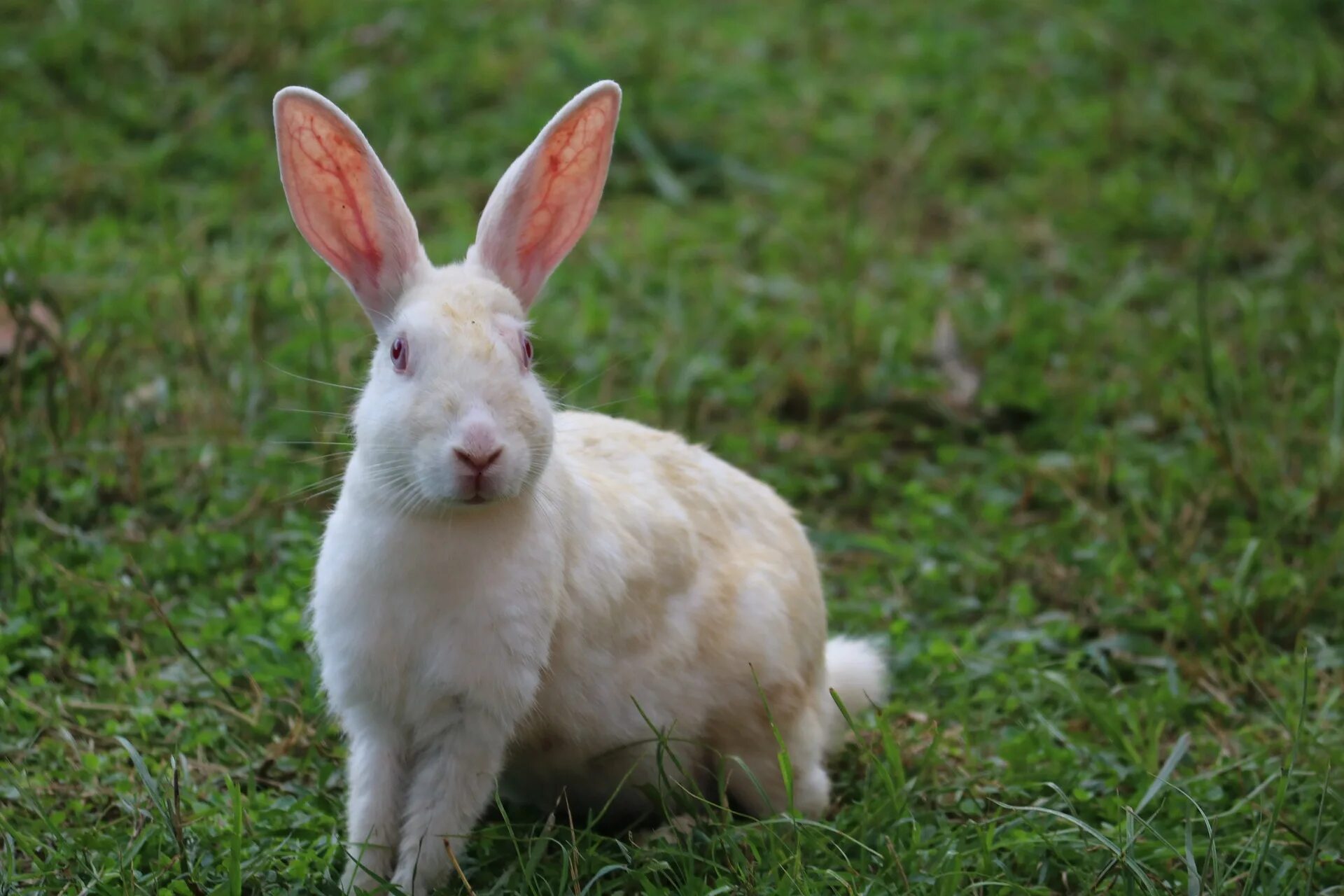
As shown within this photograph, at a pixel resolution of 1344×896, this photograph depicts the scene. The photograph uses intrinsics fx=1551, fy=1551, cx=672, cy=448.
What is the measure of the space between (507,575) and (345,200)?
772 millimetres

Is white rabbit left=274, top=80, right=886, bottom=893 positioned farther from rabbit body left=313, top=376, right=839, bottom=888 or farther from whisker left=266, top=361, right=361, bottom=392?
whisker left=266, top=361, right=361, bottom=392

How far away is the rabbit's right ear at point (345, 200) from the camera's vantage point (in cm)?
287

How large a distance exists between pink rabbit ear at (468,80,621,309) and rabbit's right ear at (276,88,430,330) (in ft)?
0.51

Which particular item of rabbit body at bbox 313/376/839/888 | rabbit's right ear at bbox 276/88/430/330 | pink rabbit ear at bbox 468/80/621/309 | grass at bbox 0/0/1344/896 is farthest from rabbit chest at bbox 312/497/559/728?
pink rabbit ear at bbox 468/80/621/309

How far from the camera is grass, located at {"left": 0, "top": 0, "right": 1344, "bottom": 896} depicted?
3.12 m

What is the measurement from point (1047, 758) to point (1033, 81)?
Result: 4.51 metres

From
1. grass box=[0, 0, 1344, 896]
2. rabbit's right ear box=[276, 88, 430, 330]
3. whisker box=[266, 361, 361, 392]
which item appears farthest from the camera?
whisker box=[266, 361, 361, 392]

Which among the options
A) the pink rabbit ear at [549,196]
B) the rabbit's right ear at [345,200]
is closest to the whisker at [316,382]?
the rabbit's right ear at [345,200]

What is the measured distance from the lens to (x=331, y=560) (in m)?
2.86

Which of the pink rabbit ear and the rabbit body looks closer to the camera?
the rabbit body

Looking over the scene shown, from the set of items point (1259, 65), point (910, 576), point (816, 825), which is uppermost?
point (1259, 65)

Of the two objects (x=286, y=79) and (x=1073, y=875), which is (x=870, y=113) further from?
(x=1073, y=875)

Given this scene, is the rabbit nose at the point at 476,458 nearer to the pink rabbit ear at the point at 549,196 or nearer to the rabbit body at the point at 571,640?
the rabbit body at the point at 571,640

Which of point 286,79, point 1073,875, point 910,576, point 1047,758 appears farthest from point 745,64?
point 1073,875
